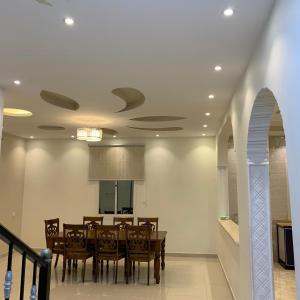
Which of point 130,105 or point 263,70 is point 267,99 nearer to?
point 263,70

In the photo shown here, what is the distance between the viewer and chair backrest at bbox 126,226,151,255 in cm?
550

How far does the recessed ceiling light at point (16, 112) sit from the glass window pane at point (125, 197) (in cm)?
334

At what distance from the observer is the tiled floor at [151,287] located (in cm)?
482

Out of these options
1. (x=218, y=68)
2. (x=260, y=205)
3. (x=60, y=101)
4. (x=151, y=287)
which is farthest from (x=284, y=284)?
(x=60, y=101)

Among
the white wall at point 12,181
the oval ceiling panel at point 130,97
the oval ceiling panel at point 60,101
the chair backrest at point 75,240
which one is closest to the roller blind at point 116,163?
the white wall at point 12,181

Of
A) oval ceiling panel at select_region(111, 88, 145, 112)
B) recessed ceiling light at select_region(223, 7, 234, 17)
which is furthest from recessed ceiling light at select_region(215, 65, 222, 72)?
oval ceiling panel at select_region(111, 88, 145, 112)

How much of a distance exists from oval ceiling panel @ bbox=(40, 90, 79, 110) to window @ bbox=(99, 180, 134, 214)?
3.39m

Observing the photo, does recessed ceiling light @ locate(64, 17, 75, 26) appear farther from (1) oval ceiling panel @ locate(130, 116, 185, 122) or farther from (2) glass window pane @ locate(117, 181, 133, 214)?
(2) glass window pane @ locate(117, 181, 133, 214)

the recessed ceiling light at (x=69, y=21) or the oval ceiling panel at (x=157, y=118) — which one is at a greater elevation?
the oval ceiling panel at (x=157, y=118)

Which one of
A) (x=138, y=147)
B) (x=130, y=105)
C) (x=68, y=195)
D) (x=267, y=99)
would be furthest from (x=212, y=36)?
(x=68, y=195)

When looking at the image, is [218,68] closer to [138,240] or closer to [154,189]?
[138,240]

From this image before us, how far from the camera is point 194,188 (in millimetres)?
8117

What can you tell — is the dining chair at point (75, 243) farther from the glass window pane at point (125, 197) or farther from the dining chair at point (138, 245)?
the glass window pane at point (125, 197)

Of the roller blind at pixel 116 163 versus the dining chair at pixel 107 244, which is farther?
the roller blind at pixel 116 163
